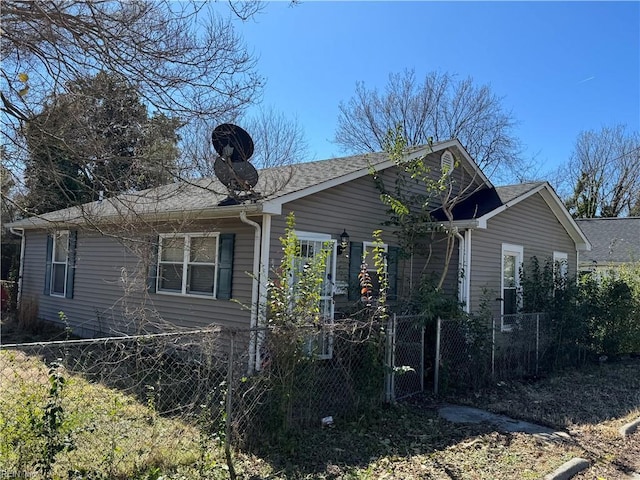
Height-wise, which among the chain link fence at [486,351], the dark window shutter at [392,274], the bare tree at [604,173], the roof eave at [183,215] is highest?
the bare tree at [604,173]

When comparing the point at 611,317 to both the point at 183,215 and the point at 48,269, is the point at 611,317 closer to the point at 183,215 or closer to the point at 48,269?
the point at 183,215

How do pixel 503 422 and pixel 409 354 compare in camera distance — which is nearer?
pixel 503 422

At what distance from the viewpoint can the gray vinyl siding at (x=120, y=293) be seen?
817cm

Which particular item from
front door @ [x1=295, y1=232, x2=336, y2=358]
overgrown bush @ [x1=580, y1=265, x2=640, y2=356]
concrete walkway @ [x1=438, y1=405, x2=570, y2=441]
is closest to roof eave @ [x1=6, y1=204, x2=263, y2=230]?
front door @ [x1=295, y1=232, x2=336, y2=358]

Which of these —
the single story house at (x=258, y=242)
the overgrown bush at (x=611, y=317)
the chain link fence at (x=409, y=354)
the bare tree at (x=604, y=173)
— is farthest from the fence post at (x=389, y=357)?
the bare tree at (x=604, y=173)

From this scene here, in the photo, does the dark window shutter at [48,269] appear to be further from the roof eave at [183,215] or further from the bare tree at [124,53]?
the bare tree at [124,53]

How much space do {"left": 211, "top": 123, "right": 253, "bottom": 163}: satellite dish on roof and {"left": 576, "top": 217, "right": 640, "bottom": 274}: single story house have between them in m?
14.5

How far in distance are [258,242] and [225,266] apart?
0.91m

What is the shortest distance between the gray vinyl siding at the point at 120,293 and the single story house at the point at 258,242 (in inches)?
1.1

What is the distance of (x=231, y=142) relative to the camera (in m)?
7.96

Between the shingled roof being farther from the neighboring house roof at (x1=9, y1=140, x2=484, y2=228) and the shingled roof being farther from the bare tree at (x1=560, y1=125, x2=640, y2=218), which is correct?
the bare tree at (x1=560, y1=125, x2=640, y2=218)

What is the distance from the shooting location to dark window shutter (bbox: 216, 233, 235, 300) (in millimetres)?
8242

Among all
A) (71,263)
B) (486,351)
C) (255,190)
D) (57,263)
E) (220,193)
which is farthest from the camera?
(57,263)

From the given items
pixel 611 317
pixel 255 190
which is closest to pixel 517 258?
pixel 611 317
